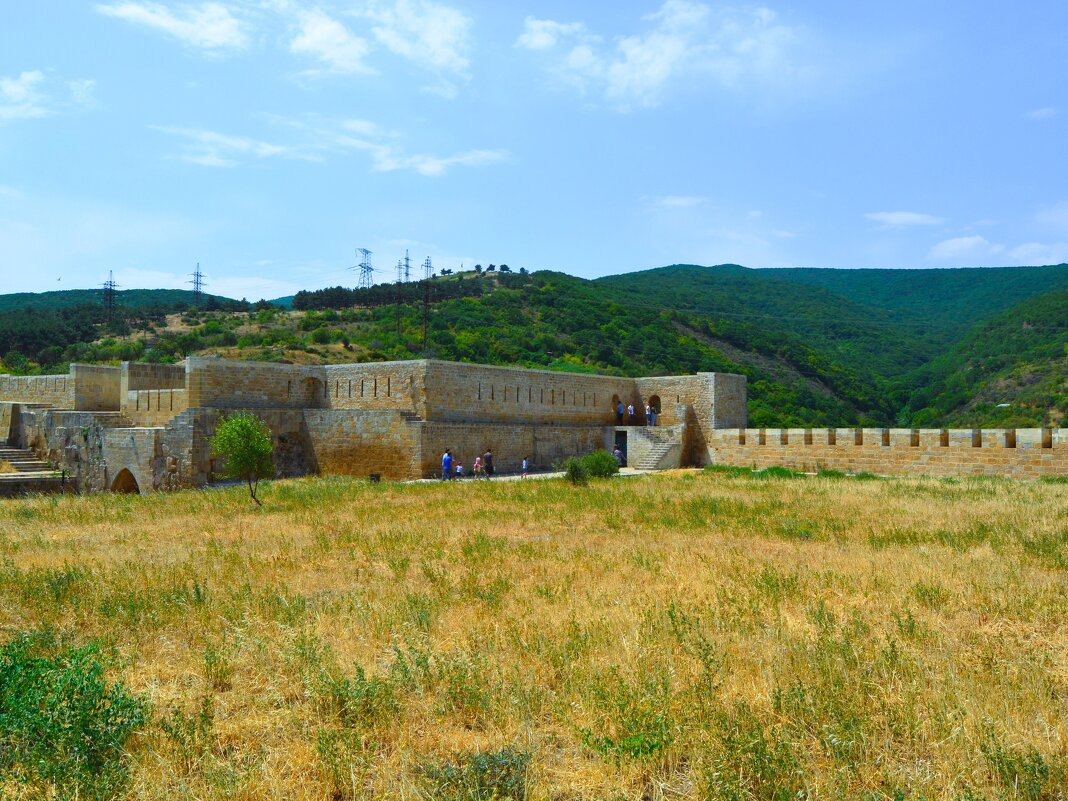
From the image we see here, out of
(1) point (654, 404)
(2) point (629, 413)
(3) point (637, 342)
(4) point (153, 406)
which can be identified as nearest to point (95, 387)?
(4) point (153, 406)

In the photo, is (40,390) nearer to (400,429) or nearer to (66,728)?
(400,429)

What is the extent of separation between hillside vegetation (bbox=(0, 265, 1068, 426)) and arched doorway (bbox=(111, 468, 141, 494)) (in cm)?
1686

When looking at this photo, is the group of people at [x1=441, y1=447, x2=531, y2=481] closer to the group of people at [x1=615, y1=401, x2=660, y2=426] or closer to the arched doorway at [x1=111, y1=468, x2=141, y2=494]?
the group of people at [x1=615, y1=401, x2=660, y2=426]

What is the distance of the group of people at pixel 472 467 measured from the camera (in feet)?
62.6

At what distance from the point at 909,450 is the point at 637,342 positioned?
104 ft

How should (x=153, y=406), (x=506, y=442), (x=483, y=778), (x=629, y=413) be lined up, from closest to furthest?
(x=483, y=778) → (x=153, y=406) → (x=506, y=442) → (x=629, y=413)

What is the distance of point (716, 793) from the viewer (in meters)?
2.96

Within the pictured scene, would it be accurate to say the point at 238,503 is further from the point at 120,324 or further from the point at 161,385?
the point at 120,324

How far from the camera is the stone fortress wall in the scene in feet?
59.8

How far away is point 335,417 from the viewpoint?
20.3m

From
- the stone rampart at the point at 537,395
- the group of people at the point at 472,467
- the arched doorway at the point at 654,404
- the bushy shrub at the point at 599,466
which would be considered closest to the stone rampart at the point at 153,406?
the stone rampart at the point at 537,395

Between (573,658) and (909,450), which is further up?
(909,450)

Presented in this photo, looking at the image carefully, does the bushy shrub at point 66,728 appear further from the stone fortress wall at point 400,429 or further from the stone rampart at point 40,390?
the stone rampart at point 40,390

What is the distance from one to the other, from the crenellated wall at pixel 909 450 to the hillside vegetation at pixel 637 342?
15.0 meters
